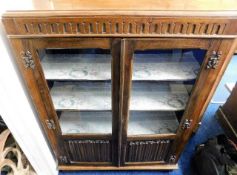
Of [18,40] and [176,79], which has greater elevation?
[18,40]

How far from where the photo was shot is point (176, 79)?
3.18ft

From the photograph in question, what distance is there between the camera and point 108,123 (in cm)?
124

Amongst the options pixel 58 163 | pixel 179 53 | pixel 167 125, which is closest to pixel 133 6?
pixel 179 53

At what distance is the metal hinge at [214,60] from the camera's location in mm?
804

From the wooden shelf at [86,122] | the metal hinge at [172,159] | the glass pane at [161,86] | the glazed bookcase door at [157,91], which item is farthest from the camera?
the metal hinge at [172,159]

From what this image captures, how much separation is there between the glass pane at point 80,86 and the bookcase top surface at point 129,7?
0.61 ft

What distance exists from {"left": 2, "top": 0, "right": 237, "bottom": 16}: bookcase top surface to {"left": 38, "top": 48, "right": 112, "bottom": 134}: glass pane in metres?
0.18

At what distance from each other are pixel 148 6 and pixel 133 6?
0.19ft

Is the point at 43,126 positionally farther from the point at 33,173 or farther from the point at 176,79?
the point at 176,79

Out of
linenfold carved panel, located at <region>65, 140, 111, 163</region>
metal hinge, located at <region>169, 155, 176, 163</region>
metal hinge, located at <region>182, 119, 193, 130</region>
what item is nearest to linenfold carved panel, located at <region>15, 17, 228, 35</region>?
metal hinge, located at <region>182, 119, 193, 130</region>

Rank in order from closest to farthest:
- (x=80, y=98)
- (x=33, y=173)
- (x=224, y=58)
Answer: (x=224, y=58) → (x=80, y=98) → (x=33, y=173)

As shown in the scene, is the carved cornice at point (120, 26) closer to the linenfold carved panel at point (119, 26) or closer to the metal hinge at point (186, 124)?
the linenfold carved panel at point (119, 26)

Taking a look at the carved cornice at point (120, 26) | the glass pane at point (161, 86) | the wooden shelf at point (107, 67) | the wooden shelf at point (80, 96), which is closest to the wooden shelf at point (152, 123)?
the glass pane at point (161, 86)

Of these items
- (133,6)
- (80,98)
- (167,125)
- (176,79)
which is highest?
(133,6)
